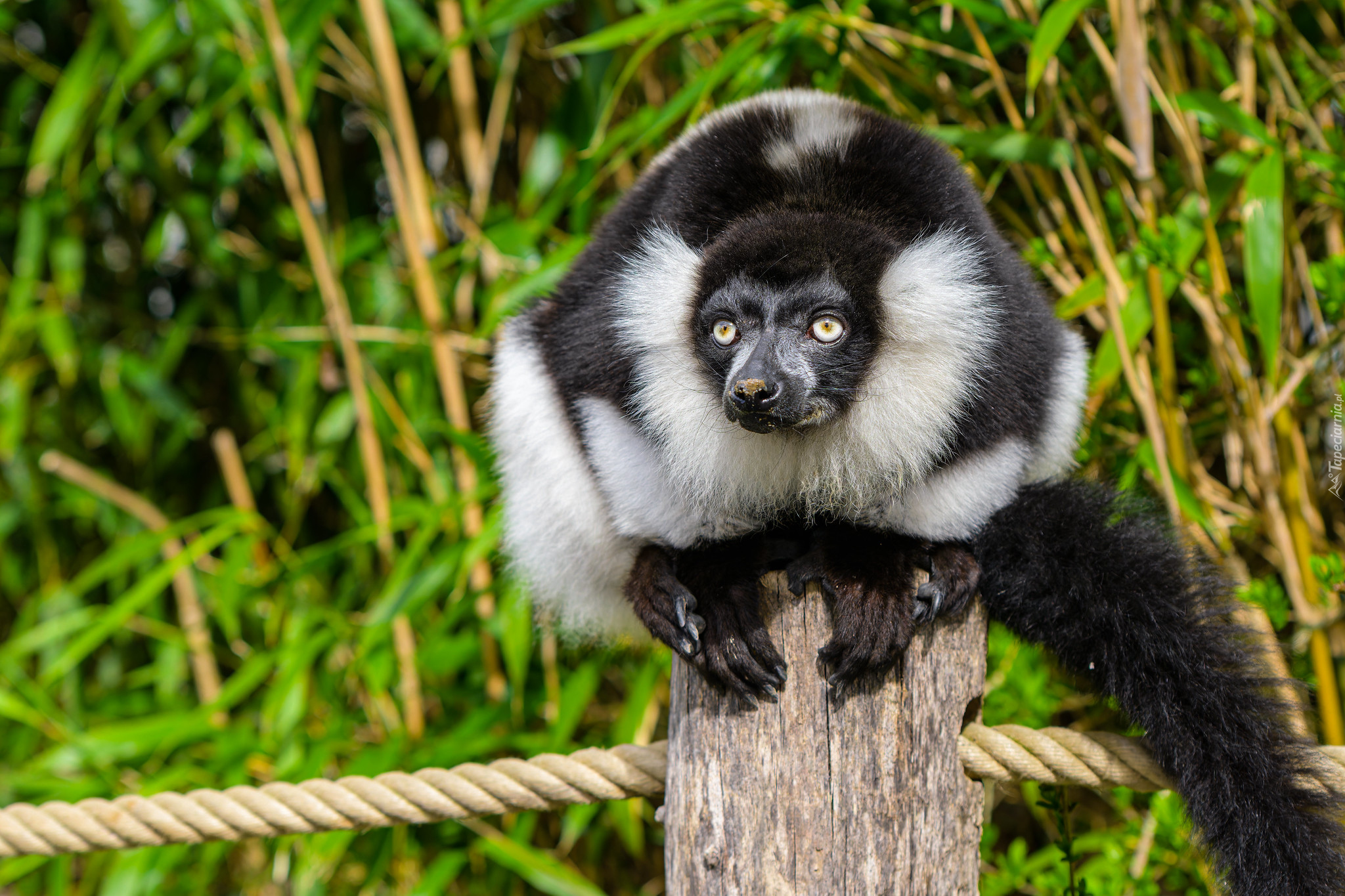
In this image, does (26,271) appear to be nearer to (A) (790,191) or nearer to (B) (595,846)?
(B) (595,846)

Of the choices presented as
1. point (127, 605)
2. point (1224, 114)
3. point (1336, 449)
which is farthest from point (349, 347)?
point (1336, 449)

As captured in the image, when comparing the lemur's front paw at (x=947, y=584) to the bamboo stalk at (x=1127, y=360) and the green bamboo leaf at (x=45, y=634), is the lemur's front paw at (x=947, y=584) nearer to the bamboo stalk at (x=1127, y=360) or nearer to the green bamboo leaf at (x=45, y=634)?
the bamboo stalk at (x=1127, y=360)

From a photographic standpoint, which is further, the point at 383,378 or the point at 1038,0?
the point at 383,378

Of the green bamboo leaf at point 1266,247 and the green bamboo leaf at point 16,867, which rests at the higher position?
the green bamboo leaf at point 1266,247

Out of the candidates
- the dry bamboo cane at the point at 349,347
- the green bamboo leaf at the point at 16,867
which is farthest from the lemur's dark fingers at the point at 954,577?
the green bamboo leaf at the point at 16,867

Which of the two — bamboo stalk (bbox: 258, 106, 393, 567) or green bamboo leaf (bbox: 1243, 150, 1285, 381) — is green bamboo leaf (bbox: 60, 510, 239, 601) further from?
green bamboo leaf (bbox: 1243, 150, 1285, 381)

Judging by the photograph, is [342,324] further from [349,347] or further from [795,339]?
[795,339]

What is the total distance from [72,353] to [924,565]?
2.36m

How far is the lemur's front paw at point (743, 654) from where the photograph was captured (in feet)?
3.77

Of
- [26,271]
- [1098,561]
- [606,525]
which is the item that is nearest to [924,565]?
[1098,561]

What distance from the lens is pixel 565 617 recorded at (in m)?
1.79

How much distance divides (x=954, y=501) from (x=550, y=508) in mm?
619

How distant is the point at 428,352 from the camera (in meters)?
2.39

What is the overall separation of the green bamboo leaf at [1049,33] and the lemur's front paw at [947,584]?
692mm
